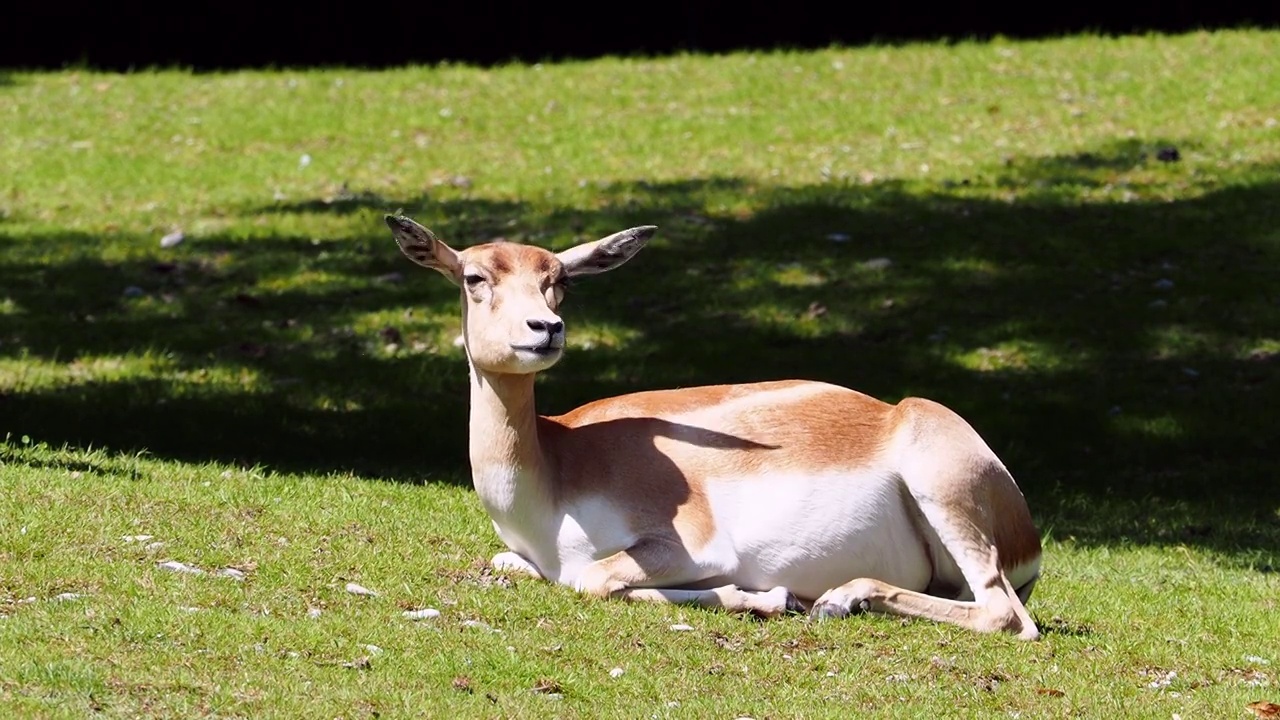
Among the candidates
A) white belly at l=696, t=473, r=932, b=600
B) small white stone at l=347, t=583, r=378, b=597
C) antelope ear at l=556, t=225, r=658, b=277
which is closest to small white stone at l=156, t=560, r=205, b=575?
small white stone at l=347, t=583, r=378, b=597

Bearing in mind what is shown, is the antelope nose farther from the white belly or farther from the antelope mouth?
the white belly

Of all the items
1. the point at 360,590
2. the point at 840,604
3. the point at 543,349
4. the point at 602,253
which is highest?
the point at 602,253

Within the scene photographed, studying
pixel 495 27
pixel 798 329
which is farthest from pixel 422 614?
pixel 495 27

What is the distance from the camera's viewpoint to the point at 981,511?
7.61 m

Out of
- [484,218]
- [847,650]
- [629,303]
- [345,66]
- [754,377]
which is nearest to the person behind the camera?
[847,650]

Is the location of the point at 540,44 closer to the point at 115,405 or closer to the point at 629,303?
the point at 629,303

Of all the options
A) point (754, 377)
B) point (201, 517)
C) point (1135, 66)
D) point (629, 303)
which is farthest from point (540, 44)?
point (201, 517)

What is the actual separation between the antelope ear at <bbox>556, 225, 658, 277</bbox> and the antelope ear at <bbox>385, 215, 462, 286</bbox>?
1.43 feet

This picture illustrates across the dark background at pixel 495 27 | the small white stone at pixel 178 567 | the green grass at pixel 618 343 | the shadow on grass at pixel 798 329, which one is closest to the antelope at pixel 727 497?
the green grass at pixel 618 343

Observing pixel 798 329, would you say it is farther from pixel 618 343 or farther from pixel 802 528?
pixel 802 528

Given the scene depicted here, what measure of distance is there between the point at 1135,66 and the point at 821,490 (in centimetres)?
1659

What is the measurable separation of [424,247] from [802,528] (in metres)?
1.90

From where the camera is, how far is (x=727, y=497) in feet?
24.9

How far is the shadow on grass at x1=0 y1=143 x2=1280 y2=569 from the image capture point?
11.7 metres
